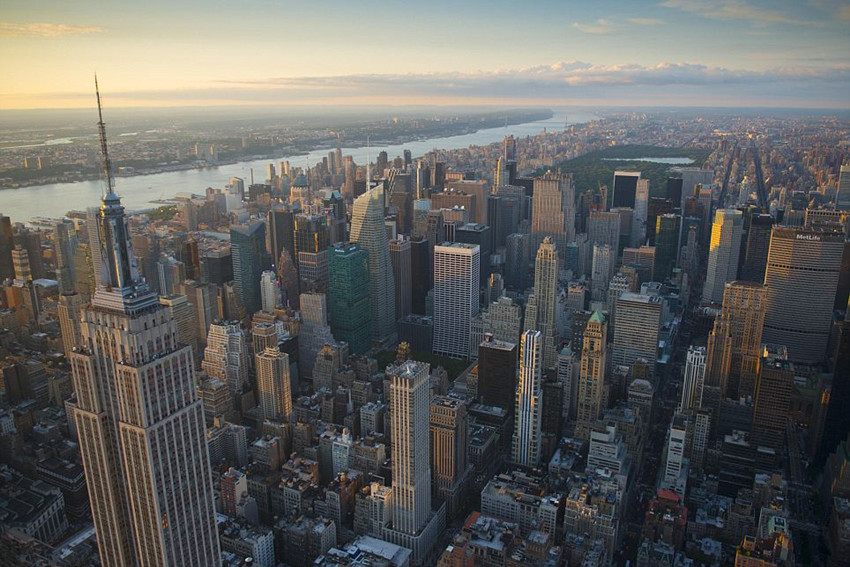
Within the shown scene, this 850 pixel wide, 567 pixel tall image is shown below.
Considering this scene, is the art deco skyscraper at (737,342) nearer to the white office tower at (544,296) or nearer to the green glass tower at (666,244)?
the white office tower at (544,296)

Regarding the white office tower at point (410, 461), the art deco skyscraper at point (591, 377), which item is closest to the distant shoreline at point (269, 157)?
Answer: the white office tower at point (410, 461)

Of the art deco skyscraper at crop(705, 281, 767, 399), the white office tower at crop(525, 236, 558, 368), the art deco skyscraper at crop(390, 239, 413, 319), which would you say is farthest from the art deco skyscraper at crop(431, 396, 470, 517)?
the art deco skyscraper at crop(390, 239, 413, 319)

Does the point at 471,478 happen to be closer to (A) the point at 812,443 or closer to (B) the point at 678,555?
(B) the point at 678,555

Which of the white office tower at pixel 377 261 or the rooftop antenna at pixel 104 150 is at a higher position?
the rooftop antenna at pixel 104 150

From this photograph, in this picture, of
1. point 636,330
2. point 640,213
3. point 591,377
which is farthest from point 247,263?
point 640,213

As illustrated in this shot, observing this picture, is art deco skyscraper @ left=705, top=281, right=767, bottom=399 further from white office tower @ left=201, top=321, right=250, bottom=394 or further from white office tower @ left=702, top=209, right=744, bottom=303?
white office tower @ left=201, top=321, right=250, bottom=394

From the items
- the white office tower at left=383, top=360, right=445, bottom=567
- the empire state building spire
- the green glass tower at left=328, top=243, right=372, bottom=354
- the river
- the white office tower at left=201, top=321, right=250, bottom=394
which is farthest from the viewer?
the green glass tower at left=328, top=243, right=372, bottom=354
